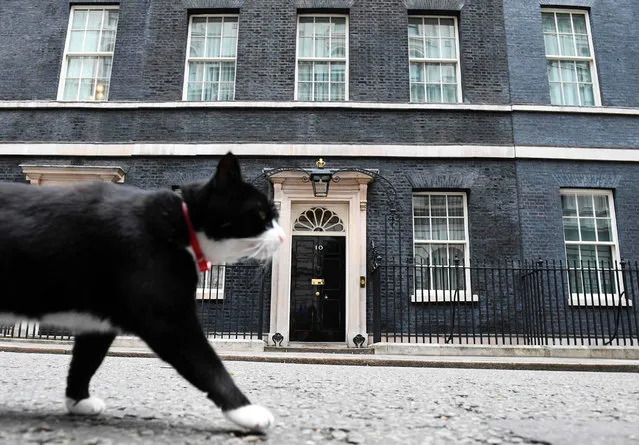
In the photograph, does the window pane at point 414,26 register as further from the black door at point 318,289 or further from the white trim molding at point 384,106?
the black door at point 318,289

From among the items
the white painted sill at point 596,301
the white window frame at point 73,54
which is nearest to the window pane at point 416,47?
the white painted sill at point 596,301

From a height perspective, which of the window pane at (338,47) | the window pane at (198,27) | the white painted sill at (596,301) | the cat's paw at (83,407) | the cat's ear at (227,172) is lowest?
the cat's paw at (83,407)

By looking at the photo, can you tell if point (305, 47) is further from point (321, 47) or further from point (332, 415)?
point (332, 415)

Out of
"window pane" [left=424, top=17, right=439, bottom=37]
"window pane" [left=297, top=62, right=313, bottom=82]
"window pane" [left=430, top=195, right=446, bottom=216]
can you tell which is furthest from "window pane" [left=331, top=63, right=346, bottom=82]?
"window pane" [left=430, top=195, right=446, bottom=216]

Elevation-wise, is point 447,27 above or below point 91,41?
above

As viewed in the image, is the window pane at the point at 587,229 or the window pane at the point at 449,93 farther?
the window pane at the point at 449,93

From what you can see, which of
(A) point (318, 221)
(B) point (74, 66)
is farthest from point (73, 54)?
(A) point (318, 221)

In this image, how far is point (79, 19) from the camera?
43.7 ft

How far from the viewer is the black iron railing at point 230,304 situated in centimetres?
1075

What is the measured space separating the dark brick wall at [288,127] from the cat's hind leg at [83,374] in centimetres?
1021

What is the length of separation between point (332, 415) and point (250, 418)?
865 mm

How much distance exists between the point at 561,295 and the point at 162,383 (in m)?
9.59

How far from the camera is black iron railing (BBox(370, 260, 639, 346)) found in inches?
415

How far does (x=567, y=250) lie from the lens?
11578 millimetres
